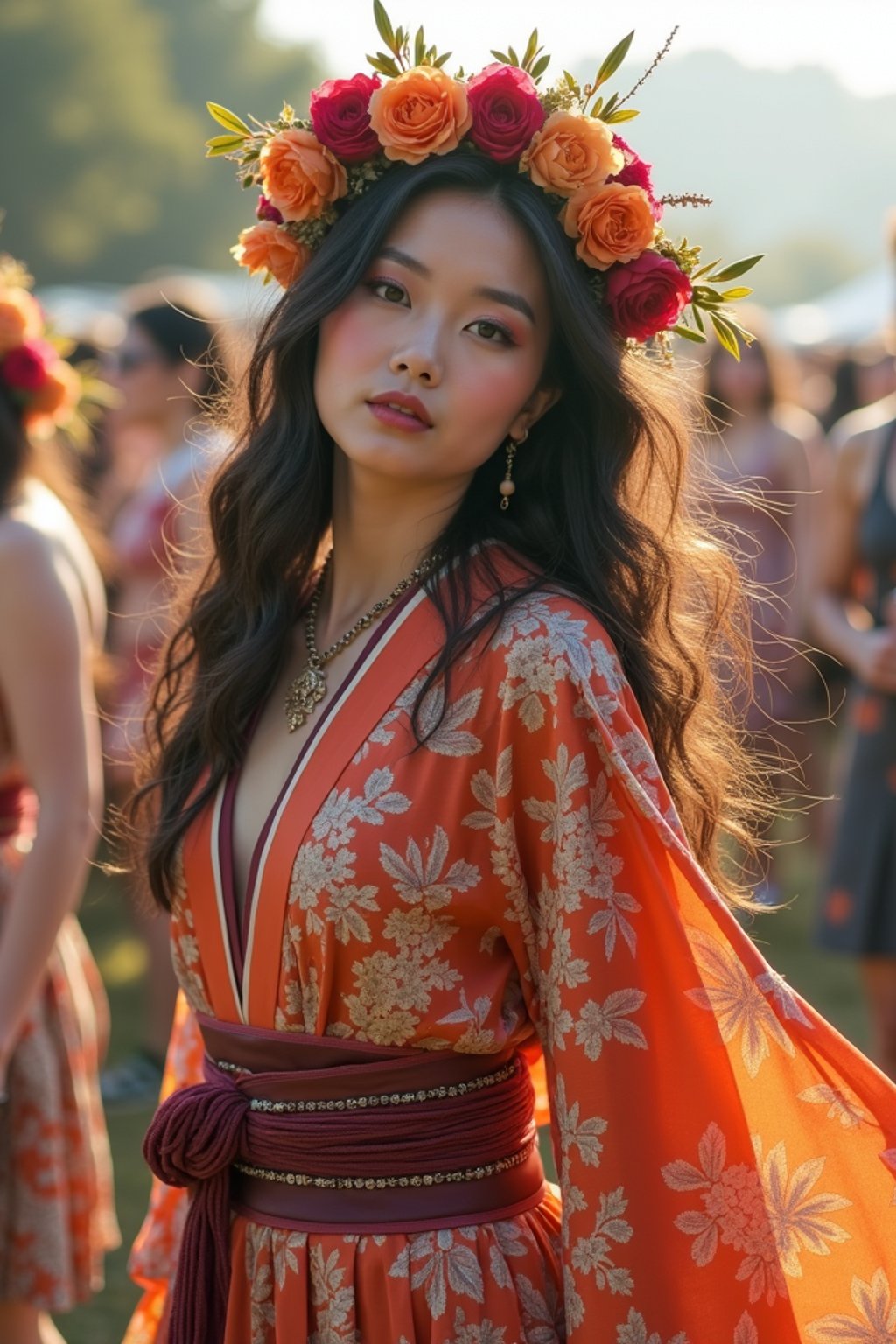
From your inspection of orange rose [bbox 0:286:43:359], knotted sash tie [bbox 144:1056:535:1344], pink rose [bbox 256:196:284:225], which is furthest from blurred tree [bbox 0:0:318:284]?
knotted sash tie [bbox 144:1056:535:1344]

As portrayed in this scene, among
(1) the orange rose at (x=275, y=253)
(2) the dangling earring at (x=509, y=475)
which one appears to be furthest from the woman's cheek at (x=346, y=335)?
(2) the dangling earring at (x=509, y=475)

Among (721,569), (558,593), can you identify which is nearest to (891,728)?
(721,569)

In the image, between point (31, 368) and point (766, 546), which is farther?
point (766, 546)

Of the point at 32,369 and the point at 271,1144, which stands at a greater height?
the point at 32,369

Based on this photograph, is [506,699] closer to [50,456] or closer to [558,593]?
[558,593]

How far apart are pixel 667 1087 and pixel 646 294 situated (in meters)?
0.96

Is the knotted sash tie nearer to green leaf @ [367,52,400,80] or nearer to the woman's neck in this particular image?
the woman's neck

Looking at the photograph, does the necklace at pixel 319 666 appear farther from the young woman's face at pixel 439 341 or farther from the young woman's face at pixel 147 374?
the young woman's face at pixel 147 374

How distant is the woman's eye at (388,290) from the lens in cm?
210

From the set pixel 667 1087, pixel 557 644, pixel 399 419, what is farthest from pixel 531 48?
pixel 667 1087

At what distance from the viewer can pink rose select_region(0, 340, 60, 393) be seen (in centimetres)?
318

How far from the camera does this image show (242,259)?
2.29 m

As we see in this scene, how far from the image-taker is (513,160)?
211 cm

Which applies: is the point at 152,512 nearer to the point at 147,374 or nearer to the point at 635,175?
the point at 147,374
